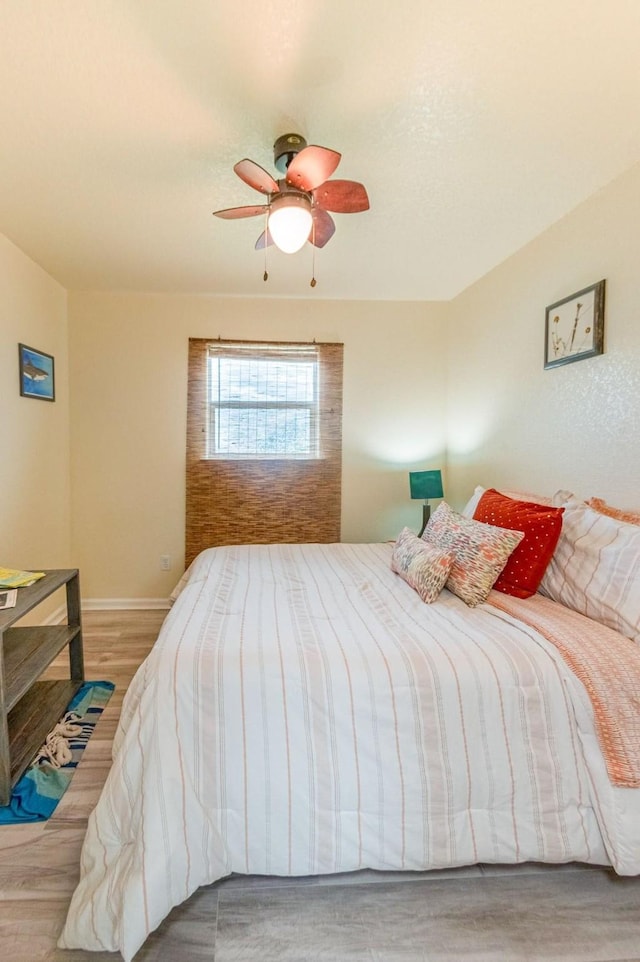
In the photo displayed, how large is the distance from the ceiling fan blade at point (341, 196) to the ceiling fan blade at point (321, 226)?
3 centimetres

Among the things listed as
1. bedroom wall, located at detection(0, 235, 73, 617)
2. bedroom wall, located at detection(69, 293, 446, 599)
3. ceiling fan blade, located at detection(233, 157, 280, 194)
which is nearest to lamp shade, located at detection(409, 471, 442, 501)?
bedroom wall, located at detection(69, 293, 446, 599)

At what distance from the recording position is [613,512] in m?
1.84

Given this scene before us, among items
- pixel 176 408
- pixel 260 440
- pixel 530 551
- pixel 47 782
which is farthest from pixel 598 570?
pixel 176 408

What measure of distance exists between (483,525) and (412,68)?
1629mm

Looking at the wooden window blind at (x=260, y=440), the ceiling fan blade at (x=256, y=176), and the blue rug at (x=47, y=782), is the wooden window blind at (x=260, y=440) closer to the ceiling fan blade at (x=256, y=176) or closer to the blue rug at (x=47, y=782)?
the blue rug at (x=47, y=782)

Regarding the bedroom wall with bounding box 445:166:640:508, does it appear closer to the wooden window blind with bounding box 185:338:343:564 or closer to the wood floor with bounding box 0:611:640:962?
the wooden window blind with bounding box 185:338:343:564

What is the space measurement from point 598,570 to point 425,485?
166 cm

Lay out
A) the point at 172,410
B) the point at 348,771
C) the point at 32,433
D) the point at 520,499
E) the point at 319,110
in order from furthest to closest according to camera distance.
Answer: the point at 172,410 → the point at 32,433 → the point at 520,499 → the point at 319,110 → the point at 348,771

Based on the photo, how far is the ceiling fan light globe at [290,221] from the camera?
1.63 m

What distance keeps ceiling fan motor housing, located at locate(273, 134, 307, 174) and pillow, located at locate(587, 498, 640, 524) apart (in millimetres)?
1840

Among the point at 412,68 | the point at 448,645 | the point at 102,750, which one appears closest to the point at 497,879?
the point at 448,645

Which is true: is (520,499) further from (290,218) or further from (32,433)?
(32,433)

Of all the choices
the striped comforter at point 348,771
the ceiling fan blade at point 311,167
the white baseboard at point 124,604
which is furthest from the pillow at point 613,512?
the white baseboard at point 124,604

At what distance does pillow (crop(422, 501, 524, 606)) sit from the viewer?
1767 mm
